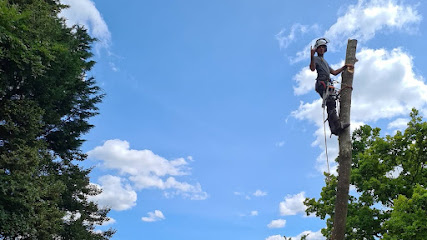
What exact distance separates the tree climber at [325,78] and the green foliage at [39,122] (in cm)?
1116

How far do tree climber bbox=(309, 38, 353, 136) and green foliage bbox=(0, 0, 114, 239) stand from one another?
11163 mm

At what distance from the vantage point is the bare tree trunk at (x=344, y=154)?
6137mm

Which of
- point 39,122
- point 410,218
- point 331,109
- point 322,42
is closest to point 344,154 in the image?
point 331,109

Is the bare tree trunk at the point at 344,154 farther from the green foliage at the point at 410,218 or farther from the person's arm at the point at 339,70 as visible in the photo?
the green foliage at the point at 410,218

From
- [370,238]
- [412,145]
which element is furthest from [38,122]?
[412,145]

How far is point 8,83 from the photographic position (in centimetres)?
1567

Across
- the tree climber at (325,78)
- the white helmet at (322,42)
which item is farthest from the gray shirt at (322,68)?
the white helmet at (322,42)

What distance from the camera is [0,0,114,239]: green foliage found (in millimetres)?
13758

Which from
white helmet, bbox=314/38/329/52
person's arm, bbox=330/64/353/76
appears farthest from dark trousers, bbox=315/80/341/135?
white helmet, bbox=314/38/329/52

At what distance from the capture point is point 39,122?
16828 millimetres

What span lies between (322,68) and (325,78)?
0.76ft

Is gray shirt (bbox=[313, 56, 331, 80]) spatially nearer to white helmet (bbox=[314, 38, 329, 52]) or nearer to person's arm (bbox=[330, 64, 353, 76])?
person's arm (bbox=[330, 64, 353, 76])

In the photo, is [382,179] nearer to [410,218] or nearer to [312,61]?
[410,218]

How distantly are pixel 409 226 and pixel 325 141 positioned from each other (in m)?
8.47
